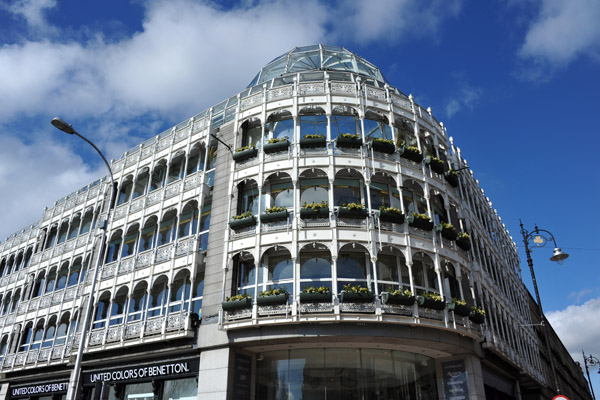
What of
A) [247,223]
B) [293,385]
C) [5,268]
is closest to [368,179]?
[247,223]

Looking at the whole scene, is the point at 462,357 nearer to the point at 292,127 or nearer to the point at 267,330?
the point at 267,330

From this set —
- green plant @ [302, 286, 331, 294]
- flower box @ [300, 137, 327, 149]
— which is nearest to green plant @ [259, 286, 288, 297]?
green plant @ [302, 286, 331, 294]

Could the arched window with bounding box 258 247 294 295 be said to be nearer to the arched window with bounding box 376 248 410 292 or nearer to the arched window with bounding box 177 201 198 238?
the arched window with bounding box 376 248 410 292

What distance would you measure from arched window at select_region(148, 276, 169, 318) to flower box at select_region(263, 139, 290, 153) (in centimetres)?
901

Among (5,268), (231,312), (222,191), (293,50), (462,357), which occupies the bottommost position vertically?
(462,357)

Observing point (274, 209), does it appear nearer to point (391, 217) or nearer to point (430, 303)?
point (391, 217)

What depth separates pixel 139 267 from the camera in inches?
1046

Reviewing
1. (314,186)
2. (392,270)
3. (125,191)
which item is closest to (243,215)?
(314,186)

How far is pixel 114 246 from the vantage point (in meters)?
30.3

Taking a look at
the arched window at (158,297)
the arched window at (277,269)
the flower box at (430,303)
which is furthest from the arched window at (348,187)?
the arched window at (158,297)

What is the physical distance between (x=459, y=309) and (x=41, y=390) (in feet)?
85.7

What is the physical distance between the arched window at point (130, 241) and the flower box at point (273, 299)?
12.2 meters

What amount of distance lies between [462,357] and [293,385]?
8377 millimetres

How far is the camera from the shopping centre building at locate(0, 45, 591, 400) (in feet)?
67.6
